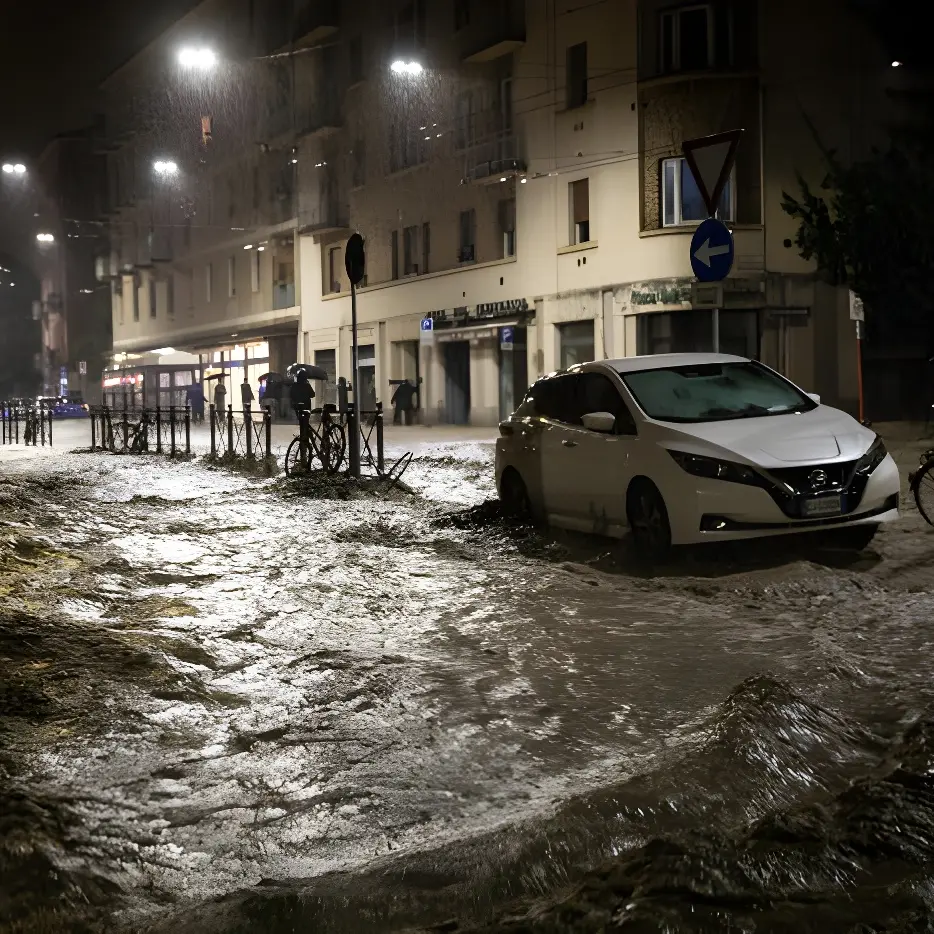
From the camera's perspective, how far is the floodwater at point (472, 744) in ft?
11.9

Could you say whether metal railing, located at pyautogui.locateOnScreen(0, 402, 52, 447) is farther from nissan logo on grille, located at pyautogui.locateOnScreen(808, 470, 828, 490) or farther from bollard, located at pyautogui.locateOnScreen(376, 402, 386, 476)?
nissan logo on grille, located at pyautogui.locateOnScreen(808, 470, 828, 490)

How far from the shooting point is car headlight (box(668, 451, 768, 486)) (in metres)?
9.25

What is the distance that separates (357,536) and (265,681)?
6.00 meters

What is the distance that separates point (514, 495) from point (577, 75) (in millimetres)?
24605

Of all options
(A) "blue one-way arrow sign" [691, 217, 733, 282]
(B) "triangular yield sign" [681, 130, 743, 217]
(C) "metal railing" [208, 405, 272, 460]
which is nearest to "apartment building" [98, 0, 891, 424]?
(C) "metal railing" [208, 405, 272, 460]

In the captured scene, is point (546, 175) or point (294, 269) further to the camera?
point (294, 269)

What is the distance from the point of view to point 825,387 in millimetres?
32750

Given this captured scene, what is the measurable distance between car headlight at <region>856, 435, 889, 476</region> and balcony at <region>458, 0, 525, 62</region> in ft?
95.1

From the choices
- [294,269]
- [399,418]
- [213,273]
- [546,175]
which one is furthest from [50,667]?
[213,273]

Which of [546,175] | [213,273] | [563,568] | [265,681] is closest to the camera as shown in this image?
[265,681]

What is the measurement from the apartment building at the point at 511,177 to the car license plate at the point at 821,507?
18301mm

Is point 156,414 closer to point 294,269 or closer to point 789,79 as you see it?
point 789,79

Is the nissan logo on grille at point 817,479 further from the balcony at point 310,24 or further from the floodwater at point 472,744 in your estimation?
the balcony at point 310,24

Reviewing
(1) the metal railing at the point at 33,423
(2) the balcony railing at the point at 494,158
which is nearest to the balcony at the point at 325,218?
(2) the balcony railing at the point at 494,158
